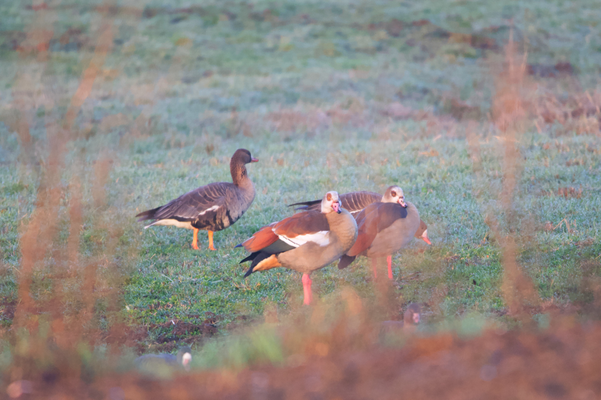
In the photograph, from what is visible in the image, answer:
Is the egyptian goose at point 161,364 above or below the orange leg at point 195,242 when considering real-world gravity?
above

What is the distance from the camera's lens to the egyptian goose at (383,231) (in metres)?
6.60

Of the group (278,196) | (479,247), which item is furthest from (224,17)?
(479,247)

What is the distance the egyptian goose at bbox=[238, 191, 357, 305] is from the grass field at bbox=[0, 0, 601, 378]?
1.55ft

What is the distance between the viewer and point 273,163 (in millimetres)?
13508

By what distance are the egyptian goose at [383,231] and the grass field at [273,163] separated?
1.48 feet

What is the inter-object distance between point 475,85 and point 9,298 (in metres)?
21.7

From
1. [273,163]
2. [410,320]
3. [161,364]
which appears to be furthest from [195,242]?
[273,163]

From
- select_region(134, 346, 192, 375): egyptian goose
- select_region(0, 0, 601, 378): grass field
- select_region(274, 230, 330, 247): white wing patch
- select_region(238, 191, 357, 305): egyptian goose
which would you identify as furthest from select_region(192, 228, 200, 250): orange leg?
select_region(134, 346, 192, 375): egyptian goose

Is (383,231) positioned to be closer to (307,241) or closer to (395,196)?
(395,196)

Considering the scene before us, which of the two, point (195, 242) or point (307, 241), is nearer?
point (307, 241)

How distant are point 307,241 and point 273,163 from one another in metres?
7.61

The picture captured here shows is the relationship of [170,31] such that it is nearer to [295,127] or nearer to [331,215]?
[295,127]

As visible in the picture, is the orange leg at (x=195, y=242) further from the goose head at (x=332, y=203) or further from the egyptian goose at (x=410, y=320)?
the egyptian goose at (x=410, y=320)

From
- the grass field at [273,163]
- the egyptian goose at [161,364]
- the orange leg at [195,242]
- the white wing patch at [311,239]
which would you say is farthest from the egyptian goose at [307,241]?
the orange leg at [195,242]
